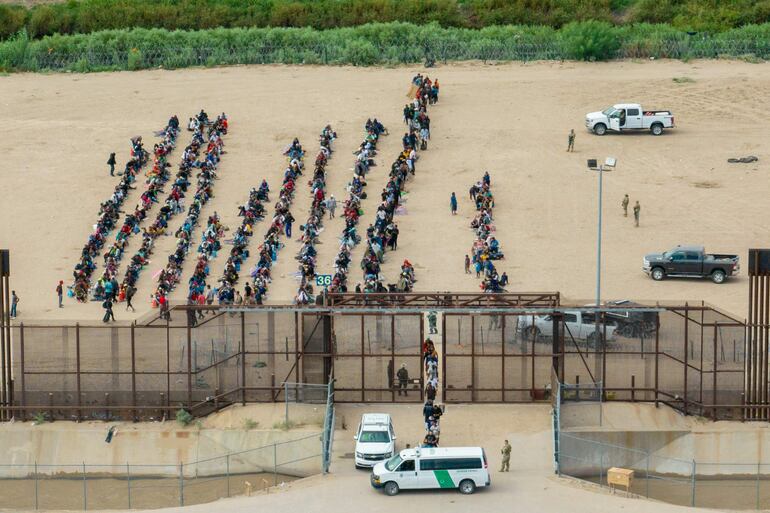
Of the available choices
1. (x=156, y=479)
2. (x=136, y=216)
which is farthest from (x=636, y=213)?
(x=156, y=479)

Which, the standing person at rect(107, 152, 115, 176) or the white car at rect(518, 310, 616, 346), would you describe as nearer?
the white car at rect(518, 310, 616, 346)

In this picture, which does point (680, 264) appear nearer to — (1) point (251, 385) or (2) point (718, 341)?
(2) point (718, 341)

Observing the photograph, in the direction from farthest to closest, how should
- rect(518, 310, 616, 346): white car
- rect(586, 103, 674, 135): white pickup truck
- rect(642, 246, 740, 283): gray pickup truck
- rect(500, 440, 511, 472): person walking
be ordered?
rect(586, 103, 674, 135): white pickup truck, rect(642, 246, 740, 283): gray pickup truck, rect(518, 310, 616, 346): white car, rect(500, 440, 511, 472): person walking

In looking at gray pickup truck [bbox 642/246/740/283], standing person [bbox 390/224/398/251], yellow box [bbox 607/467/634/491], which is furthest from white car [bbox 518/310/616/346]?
standing person [bbox 390/224/398/251]

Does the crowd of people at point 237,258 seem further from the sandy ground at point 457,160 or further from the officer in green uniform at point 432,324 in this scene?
the officer in green uniform at point 432,324

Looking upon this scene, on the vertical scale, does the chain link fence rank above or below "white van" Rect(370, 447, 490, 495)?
below

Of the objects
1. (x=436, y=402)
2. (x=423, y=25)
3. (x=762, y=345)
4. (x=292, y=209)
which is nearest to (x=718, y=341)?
(x=762, y=345)

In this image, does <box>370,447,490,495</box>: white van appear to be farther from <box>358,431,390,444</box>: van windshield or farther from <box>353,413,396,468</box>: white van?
<box>358,431,390,444</box>: van windshield
